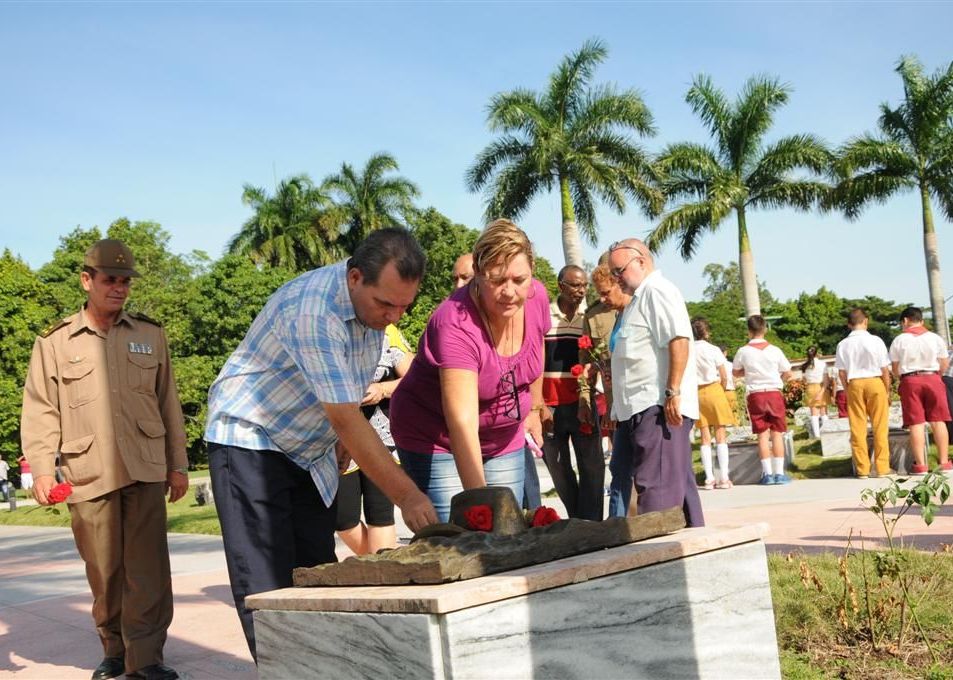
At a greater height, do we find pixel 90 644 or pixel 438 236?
pixel 438 236

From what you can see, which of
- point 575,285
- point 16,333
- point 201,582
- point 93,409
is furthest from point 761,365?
point 16,333

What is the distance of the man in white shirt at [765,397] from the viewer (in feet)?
35.6

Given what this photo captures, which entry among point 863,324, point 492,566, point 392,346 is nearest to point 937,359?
point 863,324

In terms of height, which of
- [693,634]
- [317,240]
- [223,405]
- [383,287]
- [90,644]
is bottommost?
[90,644]

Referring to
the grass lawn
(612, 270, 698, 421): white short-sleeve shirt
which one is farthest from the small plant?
the grass lawn

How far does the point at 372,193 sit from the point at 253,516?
142ft

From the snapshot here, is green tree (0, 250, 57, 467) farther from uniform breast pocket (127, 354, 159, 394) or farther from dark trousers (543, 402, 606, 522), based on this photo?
uniform breast pocket (127, 354, 159, 394)

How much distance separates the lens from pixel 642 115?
32.8 m

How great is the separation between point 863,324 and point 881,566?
23.5 feet

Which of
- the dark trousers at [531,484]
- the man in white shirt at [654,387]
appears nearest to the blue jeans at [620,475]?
the man in white shirt at [654,387]

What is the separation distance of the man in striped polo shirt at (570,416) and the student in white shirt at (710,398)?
144 inches

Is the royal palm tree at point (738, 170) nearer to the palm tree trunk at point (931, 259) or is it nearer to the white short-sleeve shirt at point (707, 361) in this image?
the palm tree trunk at point (931, 259)

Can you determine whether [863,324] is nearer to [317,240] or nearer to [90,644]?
[90,644]

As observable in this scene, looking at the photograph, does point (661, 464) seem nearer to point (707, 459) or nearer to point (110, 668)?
point (110, 668)
